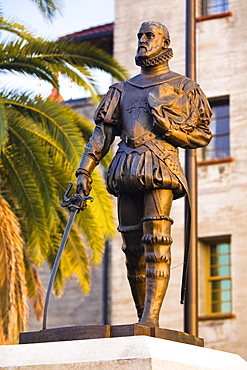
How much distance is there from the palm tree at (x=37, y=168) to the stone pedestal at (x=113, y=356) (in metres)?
8.43

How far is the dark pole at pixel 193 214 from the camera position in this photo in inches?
601

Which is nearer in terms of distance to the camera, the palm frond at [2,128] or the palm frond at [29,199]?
the palm frond at [2,128]

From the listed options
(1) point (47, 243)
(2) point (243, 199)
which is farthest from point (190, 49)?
(2) point (243, 199)

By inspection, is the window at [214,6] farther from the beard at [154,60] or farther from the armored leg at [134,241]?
the armored leg at [134,241]

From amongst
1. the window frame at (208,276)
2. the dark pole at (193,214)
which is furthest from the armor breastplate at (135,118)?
the window frame at (208,276)

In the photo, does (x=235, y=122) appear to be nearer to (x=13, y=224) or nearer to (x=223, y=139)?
(x=223, y=139)

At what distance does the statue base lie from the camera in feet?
26.3

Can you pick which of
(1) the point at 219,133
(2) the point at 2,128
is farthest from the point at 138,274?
(1) the point at 219,133

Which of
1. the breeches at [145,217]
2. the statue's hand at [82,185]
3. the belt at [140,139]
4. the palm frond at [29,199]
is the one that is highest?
the palm frond at [29,199]

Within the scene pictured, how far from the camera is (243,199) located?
959 inches

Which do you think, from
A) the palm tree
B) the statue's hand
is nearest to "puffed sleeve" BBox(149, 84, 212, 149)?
the statue's hand

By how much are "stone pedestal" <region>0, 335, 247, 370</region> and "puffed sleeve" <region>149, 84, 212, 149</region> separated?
1.78m

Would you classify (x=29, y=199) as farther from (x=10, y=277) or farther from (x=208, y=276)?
(x=208, y=276)

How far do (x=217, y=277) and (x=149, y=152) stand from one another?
1592 cm
